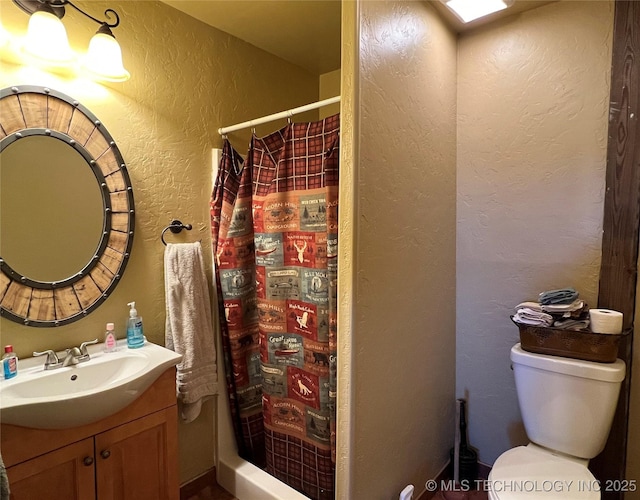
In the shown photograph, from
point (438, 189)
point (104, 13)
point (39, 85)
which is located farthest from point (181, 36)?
point (438, 189)

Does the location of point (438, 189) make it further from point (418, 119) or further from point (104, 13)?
point (104, 13)

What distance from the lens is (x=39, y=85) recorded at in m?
1.38

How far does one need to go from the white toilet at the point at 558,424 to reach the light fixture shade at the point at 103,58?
6.79 feet

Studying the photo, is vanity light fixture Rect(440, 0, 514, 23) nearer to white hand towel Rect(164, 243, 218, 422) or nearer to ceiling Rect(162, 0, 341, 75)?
ceiling Rect(162, 0, 341, 75)

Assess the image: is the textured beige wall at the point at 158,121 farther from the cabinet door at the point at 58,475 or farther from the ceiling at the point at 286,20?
the cabinet door at the point at 58,475

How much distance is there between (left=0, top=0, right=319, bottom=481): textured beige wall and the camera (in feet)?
4.86

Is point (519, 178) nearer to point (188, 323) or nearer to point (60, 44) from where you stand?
point (188, 323)

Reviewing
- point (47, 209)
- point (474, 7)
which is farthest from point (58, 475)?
point (474, 7)

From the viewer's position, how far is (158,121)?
1732 mm

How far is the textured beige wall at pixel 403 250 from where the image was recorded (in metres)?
1.39

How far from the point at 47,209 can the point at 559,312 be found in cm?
213

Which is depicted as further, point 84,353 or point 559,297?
point 559,297

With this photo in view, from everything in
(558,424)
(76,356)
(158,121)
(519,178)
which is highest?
(158,121)

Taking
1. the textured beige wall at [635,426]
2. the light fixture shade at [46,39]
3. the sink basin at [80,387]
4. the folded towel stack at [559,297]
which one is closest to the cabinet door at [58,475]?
the sink basin at [80,387]
